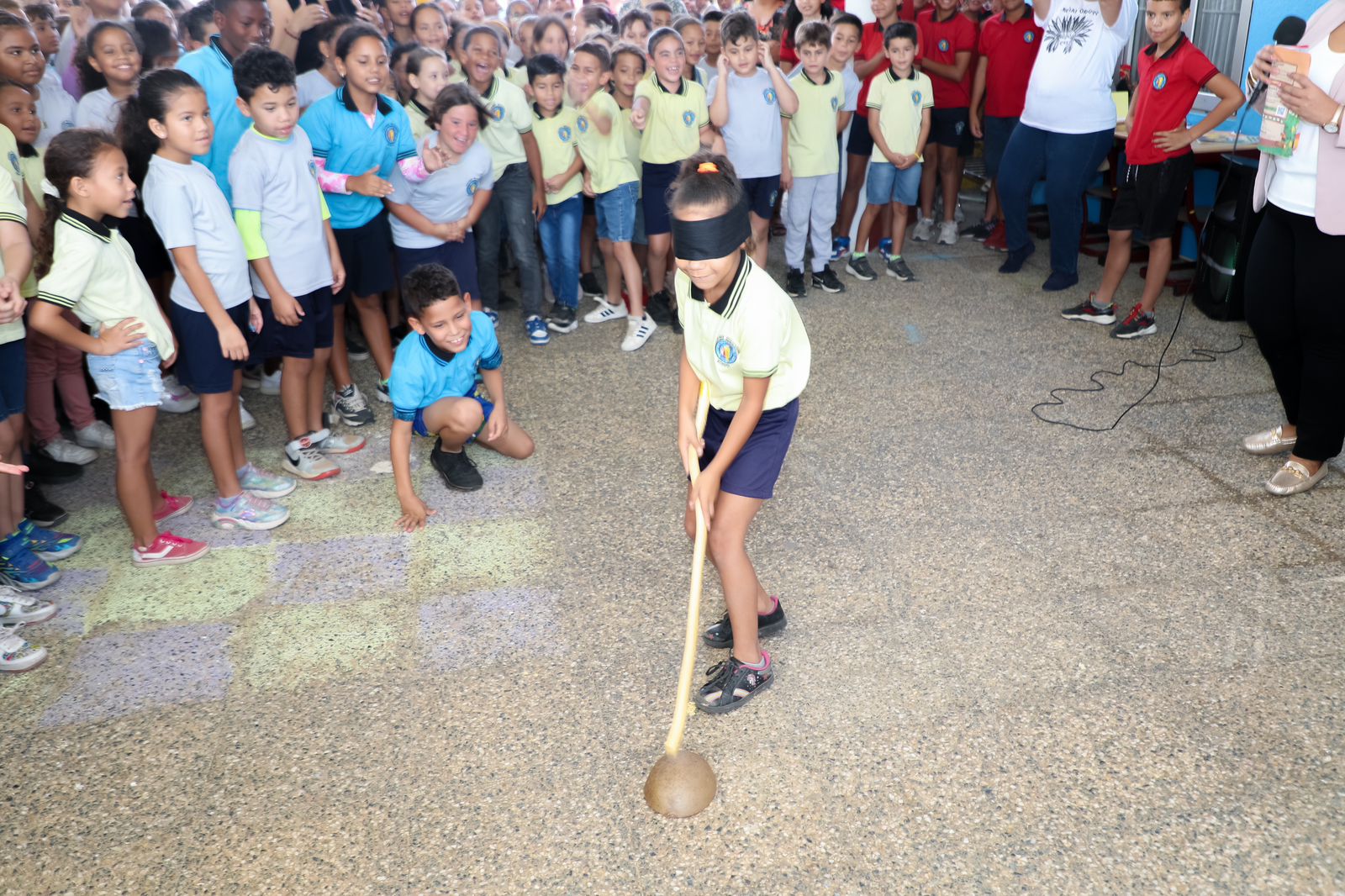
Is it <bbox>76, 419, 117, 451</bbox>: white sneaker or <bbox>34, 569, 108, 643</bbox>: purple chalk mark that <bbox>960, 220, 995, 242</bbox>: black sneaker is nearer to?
<bbox>76, 419, 117, 451</bbox>: white sneaker

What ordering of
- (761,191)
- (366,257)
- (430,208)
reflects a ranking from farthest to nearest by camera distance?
(761,191) → (430,208) → (366,257)

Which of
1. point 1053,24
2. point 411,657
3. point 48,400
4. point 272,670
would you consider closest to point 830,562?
point 411,657

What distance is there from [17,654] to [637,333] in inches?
128

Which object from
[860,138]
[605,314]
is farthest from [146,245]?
[860,138]

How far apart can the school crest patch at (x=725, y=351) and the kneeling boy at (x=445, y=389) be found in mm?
1478

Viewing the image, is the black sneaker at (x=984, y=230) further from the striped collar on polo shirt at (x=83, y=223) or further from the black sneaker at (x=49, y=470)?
the black sneaker at (x=49, y=470)

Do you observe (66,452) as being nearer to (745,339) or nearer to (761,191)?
(745,339)

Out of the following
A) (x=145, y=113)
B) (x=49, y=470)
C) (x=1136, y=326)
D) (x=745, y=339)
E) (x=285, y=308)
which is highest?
(x=145, y=113)

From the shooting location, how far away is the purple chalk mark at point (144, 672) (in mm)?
2678

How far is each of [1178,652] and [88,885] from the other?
2.80 metres

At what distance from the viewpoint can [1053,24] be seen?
533 cm

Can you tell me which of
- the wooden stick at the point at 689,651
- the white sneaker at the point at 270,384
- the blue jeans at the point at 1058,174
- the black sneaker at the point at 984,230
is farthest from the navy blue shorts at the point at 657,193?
the wooden stick at the point at 689,651

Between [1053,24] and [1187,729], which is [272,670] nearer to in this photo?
[1187,729]

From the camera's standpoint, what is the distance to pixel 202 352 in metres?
3.44
